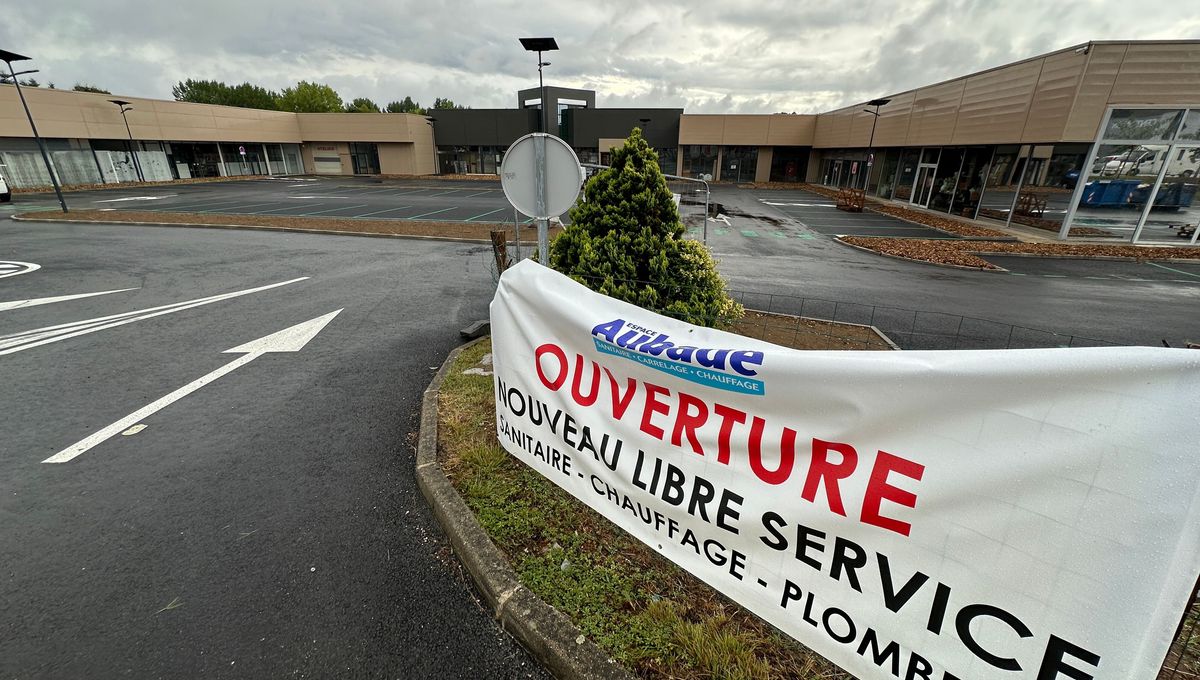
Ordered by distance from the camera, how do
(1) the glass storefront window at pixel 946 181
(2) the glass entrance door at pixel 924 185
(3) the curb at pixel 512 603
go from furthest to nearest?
(2) the glass entrance door at pixel 924 185 → (1) the glass storefront window at pixel 946 181 → (3) the curb at pixel 512 603

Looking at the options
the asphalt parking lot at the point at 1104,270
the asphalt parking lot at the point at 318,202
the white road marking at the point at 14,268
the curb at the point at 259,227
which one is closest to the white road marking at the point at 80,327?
the white road marking at the point at 14,268

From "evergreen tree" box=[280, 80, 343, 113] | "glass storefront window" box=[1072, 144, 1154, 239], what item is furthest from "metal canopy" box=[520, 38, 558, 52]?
"evergreen tree" box=[280, 80, 343, 113]

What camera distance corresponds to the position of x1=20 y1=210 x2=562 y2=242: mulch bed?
53.8 ft

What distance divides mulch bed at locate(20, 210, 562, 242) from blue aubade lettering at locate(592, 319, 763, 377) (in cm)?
1314

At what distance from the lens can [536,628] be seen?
2531 millimetres

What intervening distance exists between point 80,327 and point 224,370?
11.5 feet

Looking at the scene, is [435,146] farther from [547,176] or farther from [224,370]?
[547,176]

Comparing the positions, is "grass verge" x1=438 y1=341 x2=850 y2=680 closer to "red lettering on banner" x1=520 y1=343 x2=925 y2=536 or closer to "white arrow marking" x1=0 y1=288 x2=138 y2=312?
"red lettering on banner" x1=520 y1=343 x2=925 y2=536

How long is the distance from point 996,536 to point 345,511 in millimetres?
3852

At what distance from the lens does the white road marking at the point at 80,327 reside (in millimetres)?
6488

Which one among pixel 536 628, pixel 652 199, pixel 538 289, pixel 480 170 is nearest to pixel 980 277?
pixel 652 199

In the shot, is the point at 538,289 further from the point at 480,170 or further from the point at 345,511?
the point at 480,170

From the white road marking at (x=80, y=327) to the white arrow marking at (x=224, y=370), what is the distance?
8.31 feet

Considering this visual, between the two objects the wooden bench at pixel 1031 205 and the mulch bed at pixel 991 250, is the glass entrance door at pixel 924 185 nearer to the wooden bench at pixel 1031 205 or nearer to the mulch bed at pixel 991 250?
the wooden bench at pixel 1031 205
